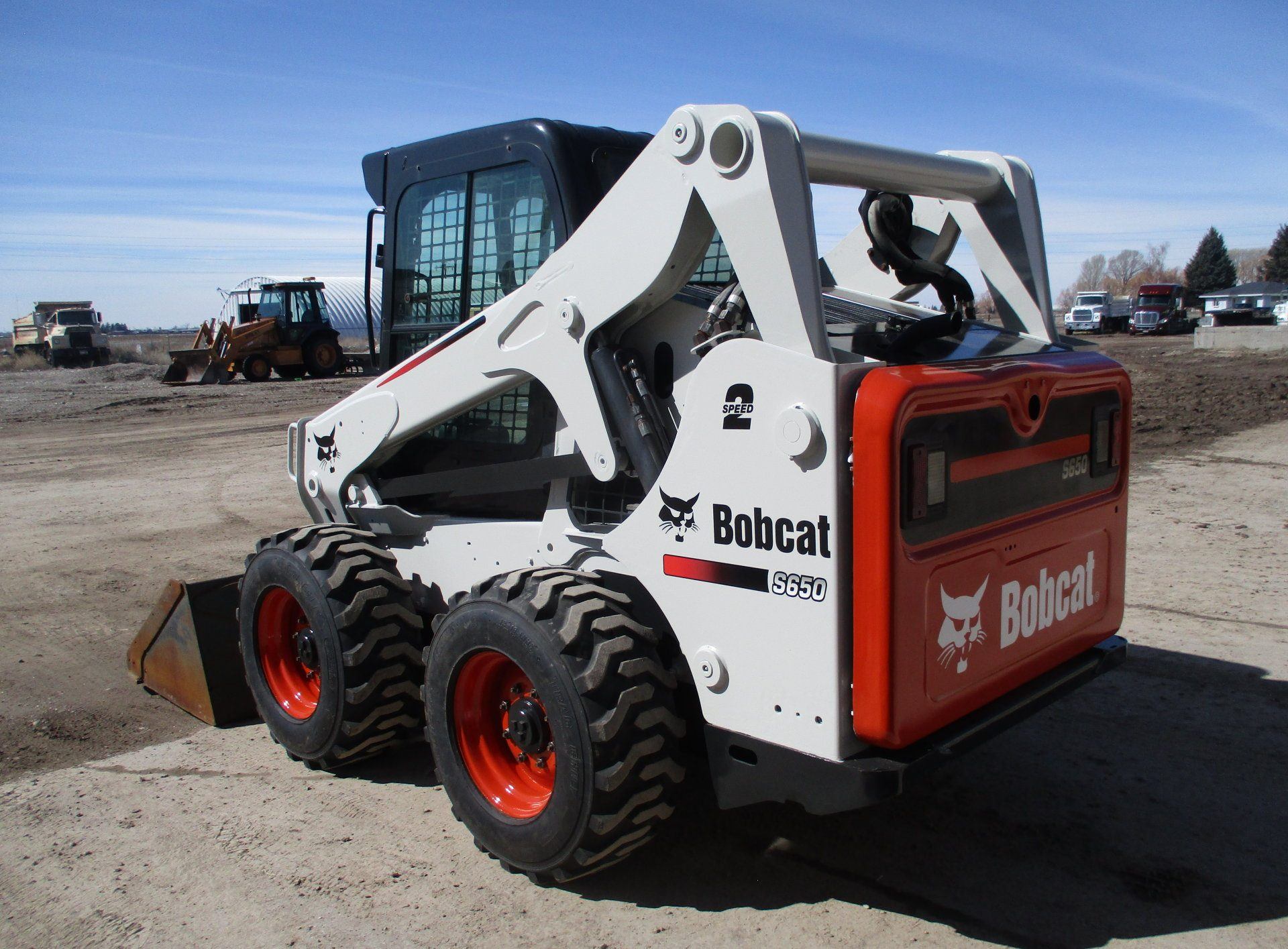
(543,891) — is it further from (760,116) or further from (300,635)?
(760,116)

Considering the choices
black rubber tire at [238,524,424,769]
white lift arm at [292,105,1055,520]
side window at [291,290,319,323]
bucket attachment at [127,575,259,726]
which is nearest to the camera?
white lift arm at [292,105,1055,520]

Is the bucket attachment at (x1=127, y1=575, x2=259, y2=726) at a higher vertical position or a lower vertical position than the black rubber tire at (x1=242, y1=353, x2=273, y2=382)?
lower

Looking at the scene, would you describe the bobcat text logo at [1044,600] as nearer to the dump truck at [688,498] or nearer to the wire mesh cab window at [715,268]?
the dump truck at [688,498]

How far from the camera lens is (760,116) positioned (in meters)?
2.77

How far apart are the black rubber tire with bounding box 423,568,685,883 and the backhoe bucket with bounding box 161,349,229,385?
27669 millimetres

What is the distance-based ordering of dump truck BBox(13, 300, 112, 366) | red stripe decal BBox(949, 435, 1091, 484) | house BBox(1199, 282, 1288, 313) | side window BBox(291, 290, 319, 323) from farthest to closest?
house BBox(1199, 282, 1288, 313) → dump truck BBox(13, 300, 112, 366) → side window BBox(291, 290, 319, 323) → red stripe decal BBox(949, 435, 1091, 484)

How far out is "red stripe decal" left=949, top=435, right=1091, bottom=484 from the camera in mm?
2921

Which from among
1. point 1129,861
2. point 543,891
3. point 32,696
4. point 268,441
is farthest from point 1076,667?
point 268,441

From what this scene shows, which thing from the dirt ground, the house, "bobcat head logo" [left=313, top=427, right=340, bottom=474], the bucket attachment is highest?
the house

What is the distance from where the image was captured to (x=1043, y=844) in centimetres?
355

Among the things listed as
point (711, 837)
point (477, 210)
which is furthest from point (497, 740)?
point (477, 210)

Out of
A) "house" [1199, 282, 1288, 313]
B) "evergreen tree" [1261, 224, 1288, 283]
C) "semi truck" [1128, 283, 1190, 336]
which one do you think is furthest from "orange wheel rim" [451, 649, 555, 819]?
"evergreen tree" [1261, 224, 1288, 283]

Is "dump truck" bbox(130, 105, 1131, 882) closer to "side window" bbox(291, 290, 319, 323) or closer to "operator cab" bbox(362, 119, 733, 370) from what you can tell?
"operator cab" bbox(362, 119, 733, 370)

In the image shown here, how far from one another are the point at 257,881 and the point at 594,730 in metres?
1.40
